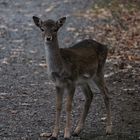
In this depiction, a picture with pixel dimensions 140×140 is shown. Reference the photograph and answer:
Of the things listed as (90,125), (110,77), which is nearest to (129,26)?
(110,77)

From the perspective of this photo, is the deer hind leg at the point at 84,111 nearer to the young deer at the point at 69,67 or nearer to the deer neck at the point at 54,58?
the young deer at the point at 69,67

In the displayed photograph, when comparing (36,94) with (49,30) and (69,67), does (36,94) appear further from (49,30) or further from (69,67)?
(49,30)

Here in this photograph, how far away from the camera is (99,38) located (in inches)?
702

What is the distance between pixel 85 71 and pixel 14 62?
626 centimetres

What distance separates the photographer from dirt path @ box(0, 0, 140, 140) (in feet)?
29.4

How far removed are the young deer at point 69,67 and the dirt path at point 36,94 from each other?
0.37 metres

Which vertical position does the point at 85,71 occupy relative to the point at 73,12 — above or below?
above

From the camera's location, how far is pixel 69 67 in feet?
27.6

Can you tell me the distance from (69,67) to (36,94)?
324 centimetres

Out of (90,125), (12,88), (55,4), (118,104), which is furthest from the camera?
(55,4)

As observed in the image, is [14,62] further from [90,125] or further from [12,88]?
[90,125]

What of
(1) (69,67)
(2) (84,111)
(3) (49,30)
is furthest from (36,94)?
(3) (49,30)

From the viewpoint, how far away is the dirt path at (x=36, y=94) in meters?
8.97

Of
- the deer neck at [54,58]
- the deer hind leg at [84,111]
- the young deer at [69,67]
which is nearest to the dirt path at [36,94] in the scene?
the deer hind leg at [84,111]
